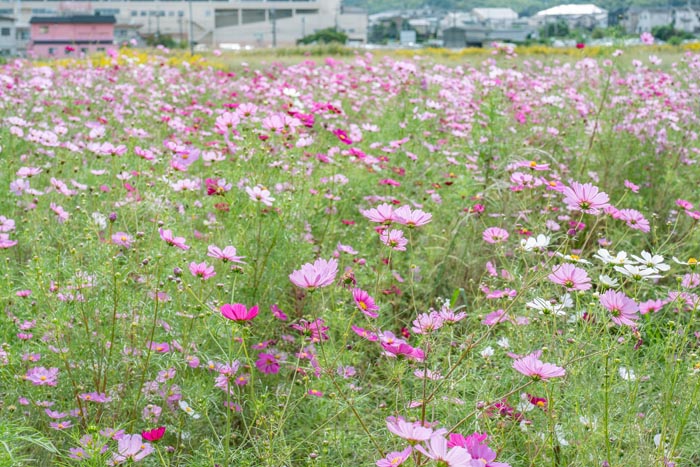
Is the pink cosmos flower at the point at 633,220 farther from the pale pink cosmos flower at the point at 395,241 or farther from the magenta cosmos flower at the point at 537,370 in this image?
the magenta cosmos flower at the point at 537,370

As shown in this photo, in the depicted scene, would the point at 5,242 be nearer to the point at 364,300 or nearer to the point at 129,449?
the point at 129,449

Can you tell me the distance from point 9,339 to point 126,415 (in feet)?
1.55

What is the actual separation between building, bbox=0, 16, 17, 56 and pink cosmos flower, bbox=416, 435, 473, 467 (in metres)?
42.5

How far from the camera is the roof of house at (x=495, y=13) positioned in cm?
4528

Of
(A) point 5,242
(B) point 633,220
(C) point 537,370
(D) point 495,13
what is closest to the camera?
(C) point 537,370

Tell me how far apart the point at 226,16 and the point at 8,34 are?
22055mm

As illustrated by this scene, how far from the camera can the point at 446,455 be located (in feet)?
2.83

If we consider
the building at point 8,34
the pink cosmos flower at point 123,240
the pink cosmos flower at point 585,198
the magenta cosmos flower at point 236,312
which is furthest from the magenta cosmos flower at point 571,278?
the building at point 8,34

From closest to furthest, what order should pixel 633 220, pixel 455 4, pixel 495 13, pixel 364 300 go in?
pixel 364 300, pixel 633 220, pixel 495 13, pixel 455 4

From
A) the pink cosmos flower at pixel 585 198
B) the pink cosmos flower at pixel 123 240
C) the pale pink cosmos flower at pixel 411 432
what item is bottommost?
the pale pink cosmos flower at pixel 411 432

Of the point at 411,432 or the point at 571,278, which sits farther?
the point at 571,278

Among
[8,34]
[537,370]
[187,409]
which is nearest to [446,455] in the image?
[537,370]

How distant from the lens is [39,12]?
56.2 metres

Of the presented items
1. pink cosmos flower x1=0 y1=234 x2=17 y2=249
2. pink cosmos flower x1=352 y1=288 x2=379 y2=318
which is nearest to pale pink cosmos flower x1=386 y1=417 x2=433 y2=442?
pink cosmos flower x1=352 y1=288 x2=379 y2=318
